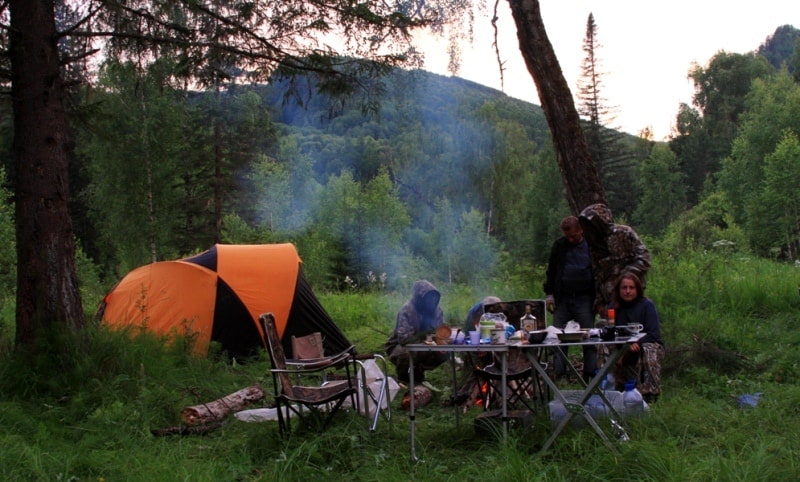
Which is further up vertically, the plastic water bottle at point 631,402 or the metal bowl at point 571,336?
the metal bowl at point 571,336

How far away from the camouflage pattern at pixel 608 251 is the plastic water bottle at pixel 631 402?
1.38 metres

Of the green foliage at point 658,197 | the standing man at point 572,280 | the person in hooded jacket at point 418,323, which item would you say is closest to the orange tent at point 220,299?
the person in hooded jacket at point 418,323

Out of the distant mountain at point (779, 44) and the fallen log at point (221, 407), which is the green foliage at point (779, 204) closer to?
the fallen log at point (221, 407)

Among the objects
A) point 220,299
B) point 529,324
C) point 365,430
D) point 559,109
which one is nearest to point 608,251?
point 529,324

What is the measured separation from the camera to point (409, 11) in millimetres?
6777

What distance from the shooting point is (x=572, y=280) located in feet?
18.2

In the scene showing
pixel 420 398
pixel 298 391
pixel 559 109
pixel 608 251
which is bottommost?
pixel 420 398

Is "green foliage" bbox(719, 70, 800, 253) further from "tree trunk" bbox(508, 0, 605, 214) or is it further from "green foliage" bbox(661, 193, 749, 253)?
"tree trunk" bbox(508, 0, 605, 214)

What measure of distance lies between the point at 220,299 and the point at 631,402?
14.4 feet

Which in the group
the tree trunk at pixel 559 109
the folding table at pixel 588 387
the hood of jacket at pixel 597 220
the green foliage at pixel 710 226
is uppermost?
the tree trunk at pixel 559 109

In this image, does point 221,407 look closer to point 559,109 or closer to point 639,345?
point 639,345

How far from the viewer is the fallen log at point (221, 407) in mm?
4871

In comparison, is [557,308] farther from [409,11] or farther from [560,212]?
[560,212]

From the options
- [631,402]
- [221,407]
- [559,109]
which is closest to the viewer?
[631,402]
